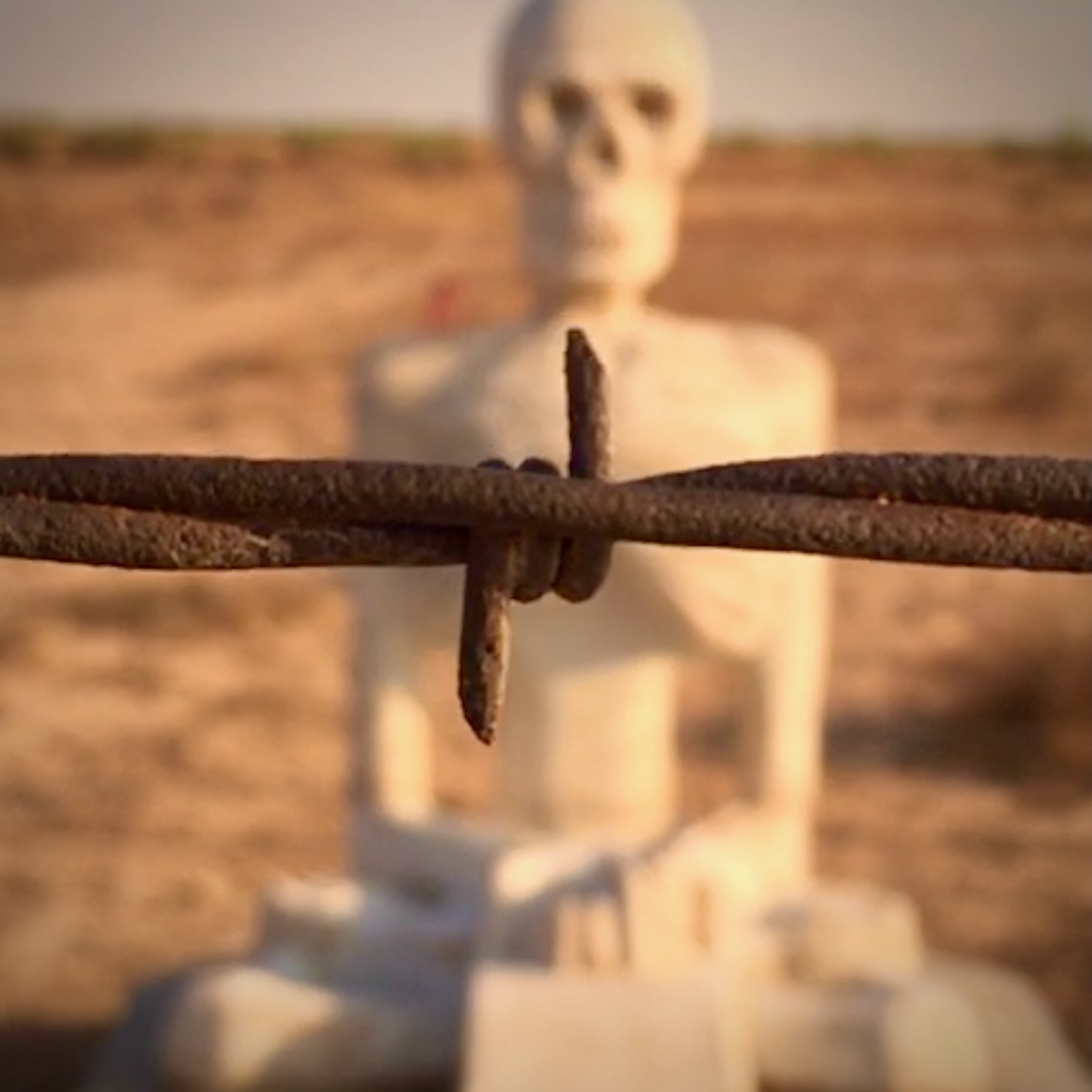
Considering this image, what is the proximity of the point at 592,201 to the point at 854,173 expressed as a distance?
64.8 feet

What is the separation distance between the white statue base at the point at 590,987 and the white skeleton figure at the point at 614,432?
11 cm

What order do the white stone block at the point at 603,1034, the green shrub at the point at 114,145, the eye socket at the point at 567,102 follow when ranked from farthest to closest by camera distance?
the green shrub at the point at 114,145 → the eye socket at the point at 567,102 → the white stone block at the point at 603,1034

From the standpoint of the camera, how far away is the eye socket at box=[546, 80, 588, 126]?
7.75ft

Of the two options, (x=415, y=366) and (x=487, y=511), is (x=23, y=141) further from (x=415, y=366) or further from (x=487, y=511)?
(x=487, y=511)

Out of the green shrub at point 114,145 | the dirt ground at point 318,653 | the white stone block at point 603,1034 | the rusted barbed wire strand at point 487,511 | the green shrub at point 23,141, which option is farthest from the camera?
the green shrub at point 114,145

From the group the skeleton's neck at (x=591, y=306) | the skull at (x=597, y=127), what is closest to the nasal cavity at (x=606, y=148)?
the skull at (x=597, y=127)

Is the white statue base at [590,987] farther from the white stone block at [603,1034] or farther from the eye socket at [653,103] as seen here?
the eye socket at [653,103]

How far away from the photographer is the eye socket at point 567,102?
236 cm

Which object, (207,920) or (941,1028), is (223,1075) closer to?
(941,1028)

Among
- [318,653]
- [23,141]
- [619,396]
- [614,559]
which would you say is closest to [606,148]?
[619,396]

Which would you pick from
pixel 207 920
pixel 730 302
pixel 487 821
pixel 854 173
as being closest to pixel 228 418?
pixel 730 302

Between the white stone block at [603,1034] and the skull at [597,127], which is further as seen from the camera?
the skull at [597,127]

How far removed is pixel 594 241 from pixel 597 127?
13cm

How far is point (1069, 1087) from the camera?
7.49ft
